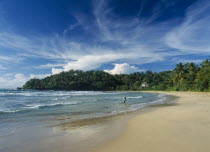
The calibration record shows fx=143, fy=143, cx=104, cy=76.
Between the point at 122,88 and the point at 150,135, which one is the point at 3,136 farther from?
the point at 122,88

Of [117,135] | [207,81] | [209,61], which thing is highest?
[209,61]

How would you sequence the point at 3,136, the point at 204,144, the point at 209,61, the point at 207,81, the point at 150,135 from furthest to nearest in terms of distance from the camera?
1. the point at 209,61
2. the point at 207,81
3. the point at 3,136
4. the point at 150,135
5. the point at 204,144

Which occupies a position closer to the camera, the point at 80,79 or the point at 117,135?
the point at 117,135

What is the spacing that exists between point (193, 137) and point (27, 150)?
16.4ft

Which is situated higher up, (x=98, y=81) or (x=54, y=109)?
(x=98, y=81)

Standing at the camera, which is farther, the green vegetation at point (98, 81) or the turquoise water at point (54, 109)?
the green vegetation at point (98, 81)

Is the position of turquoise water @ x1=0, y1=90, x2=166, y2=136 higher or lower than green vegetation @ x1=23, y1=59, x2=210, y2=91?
lower

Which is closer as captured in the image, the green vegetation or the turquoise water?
the turquoise water

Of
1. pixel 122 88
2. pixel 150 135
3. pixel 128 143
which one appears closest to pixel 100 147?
pixel 128 143

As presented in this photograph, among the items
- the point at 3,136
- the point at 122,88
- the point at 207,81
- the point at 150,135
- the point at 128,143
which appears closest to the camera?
the point at 128,143

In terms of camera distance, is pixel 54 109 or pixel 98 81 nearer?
pixel 54 109

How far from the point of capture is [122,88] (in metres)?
93.0

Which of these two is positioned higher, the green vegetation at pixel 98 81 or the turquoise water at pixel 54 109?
the green vegetation at pixel 98 81

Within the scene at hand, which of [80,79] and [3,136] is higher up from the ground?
[80,79]
